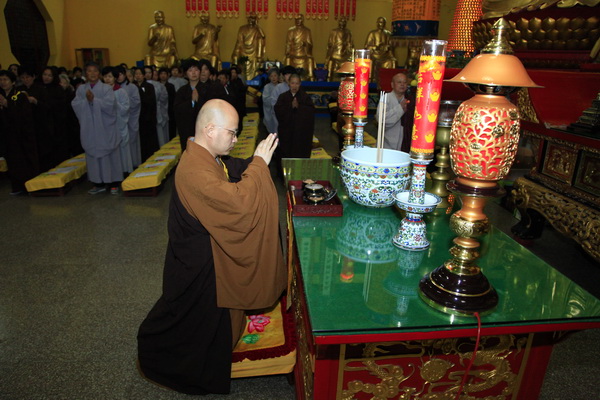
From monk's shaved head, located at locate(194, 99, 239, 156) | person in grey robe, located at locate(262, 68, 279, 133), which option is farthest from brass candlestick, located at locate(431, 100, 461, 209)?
person in grey robe, located at locate(262, 68, 279, 133)

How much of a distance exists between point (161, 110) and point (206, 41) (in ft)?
16.9

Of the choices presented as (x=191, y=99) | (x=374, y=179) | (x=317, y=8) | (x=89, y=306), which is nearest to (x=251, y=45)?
(x=317, y=8)

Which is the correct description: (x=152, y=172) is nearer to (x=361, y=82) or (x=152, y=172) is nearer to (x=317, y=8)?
(x=361, y=82)

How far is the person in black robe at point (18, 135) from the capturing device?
4242mm

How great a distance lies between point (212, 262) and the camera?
153 cm

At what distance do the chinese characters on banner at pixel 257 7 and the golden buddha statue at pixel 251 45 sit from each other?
1.25 ft

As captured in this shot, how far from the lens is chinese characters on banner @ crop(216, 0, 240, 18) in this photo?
35.8 feet

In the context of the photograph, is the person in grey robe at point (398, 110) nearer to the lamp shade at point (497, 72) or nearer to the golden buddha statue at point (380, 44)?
the lamp shade at point (497, 72)

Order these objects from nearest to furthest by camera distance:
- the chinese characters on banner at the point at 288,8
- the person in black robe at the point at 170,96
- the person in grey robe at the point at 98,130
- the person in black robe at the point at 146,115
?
the person in grey robe at the point at 98,130 → the person in black robe at the point at 146,115 → the person in black robe at the point at 170,96 → the chinese characters on banner at the point at 288,8

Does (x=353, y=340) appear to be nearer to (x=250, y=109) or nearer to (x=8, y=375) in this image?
(x=8, y=375)

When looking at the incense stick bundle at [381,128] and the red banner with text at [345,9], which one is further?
the red banner with text at [345,9]

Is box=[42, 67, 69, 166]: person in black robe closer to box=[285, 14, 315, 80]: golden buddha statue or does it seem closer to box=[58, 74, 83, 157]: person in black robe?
box=[58, 74, 83, 157]: person in black robe

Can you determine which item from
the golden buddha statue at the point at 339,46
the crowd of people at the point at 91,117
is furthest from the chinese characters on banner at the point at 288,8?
the crowd of people at the point at 91,117

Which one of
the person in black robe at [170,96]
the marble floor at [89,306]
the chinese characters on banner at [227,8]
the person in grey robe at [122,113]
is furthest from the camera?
the chinese characters on banner at [227,8]
